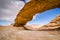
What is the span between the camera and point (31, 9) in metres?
1.82

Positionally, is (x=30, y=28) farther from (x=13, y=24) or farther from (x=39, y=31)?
(x=13, y=24)

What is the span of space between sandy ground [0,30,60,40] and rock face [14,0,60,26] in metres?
0.13

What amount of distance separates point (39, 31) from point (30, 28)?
0.13 meters

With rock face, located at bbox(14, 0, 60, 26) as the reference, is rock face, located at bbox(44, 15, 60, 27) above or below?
below

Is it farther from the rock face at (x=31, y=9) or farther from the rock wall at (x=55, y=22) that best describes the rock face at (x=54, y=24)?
the rock face at (x=31, y=9)

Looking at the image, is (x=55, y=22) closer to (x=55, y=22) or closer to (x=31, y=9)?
(x=55, y=22)

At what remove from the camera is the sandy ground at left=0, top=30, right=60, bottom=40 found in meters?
1.65

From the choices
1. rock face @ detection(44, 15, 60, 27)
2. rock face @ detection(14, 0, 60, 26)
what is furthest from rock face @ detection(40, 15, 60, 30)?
rock face @ detection(14, 0, 60, 26)

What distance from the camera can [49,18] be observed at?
5.85 ft

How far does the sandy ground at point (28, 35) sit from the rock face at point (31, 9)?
13 centimetres

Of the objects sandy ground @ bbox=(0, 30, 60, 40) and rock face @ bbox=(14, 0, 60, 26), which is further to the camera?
Result: rock face @ bbox=(14, 0, 60, 26)

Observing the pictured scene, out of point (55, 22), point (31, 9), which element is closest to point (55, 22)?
point (55, 22)

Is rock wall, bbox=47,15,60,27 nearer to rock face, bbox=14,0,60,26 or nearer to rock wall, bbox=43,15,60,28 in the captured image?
rock wall, bbox=43,15,60,28

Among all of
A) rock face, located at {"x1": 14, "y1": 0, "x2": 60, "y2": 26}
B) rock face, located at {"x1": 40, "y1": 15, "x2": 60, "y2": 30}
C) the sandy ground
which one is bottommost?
the sandy ground
